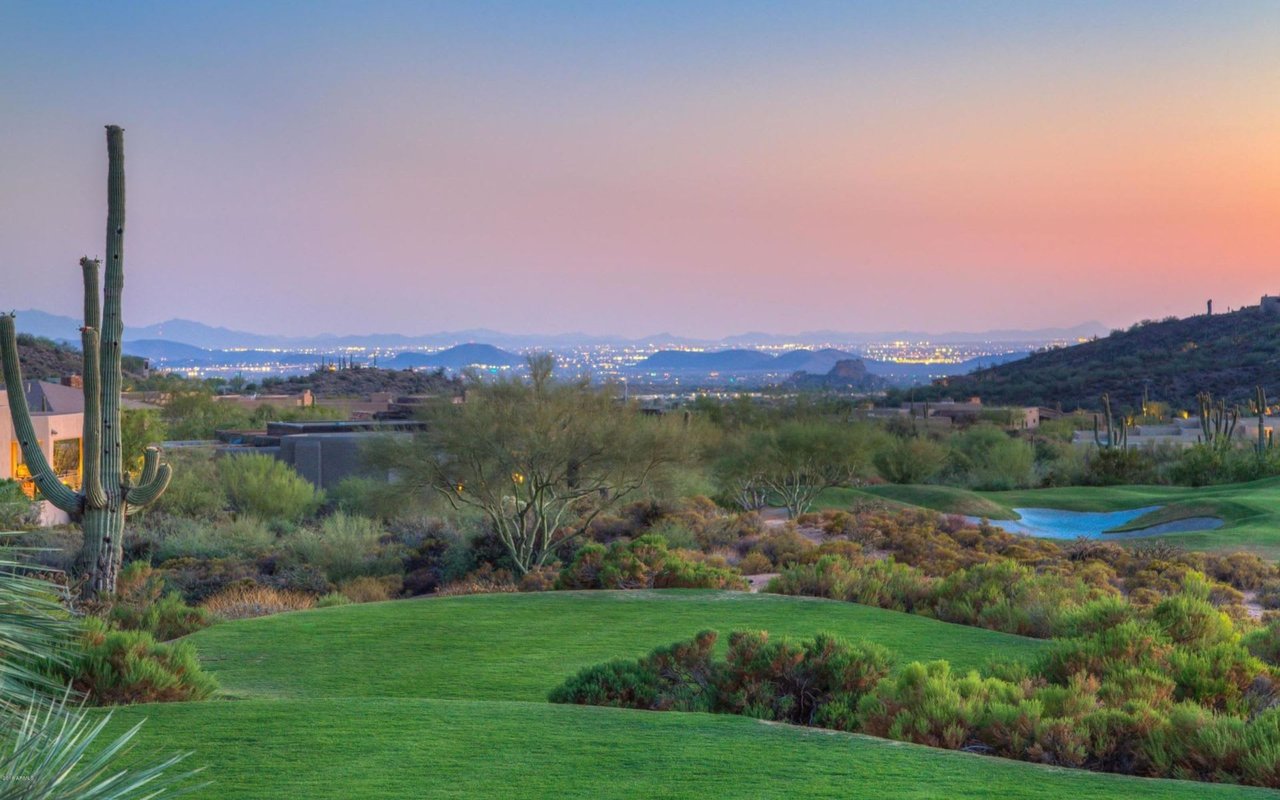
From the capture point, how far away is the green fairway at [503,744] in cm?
562

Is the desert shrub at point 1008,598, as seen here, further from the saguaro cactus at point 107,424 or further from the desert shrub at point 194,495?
the desert shrub at point 194,495

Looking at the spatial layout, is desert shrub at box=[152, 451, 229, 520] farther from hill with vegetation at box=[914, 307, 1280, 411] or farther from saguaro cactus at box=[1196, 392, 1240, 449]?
hill with vegetation at box=[914, 307, 1280, 411]

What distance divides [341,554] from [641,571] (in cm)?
1024

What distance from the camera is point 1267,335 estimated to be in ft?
329

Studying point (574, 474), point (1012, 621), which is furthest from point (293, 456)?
point (1012, 621)

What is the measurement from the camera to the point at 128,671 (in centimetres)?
822

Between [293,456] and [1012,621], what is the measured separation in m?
34.8

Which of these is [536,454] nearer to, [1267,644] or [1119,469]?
[1267,644]

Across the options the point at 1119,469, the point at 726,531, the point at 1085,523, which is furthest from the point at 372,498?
the point at 1119,469

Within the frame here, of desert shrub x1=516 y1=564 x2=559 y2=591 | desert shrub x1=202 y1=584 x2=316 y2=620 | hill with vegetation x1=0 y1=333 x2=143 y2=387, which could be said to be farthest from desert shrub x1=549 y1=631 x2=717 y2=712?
hill with vegetation x1=0 y1=333 x2=143 y2=387

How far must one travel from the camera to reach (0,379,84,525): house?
34.6m

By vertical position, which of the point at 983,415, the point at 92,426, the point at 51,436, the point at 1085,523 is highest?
the point at 92,426

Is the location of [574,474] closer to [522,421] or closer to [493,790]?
[522,421]

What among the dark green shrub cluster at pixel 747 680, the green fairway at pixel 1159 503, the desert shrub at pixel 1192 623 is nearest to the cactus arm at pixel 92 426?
the dark green shrub cluster at pixel 747 680
